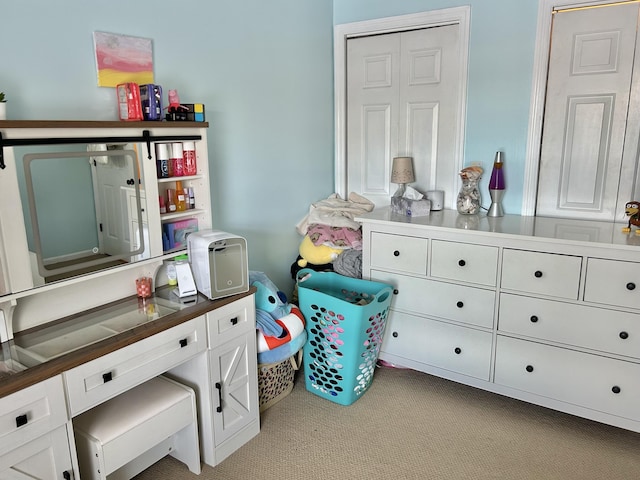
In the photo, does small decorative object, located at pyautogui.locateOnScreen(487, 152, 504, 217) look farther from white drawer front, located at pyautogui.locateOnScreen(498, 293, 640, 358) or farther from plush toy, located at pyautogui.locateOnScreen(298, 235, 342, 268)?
plush toy, located at pyautogui.locateOnScreen(298, 235, 342, 268)

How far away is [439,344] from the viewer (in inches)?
105

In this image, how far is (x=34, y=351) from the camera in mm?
1585

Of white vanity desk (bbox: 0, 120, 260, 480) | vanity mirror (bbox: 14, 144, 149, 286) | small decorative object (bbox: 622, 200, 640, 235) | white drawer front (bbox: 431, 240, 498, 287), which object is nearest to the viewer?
white vanity desk (bbox: 0, 120, 260, 480)

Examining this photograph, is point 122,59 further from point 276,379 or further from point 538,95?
point 538,95

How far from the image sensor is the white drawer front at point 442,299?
2.49 metres

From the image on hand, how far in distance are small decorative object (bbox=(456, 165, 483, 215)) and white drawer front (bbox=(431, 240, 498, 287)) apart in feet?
1.36

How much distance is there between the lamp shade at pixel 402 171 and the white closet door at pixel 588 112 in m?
0.74

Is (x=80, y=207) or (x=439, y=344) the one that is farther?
(x=439, y=344)

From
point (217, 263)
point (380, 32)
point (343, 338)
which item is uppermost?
point (380, 32)

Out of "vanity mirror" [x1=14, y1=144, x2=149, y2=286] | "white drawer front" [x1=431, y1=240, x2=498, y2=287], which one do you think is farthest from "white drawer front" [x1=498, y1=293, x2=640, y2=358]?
"vanity mirror" [x1=14, y1=144, x2=149, y2=286]

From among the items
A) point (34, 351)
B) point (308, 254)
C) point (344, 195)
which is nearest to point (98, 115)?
point (34, 351)

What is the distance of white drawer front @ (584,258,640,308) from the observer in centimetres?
208

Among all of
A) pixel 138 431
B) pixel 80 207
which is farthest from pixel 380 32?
pixel 138 431

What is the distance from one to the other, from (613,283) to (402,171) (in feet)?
4.26
